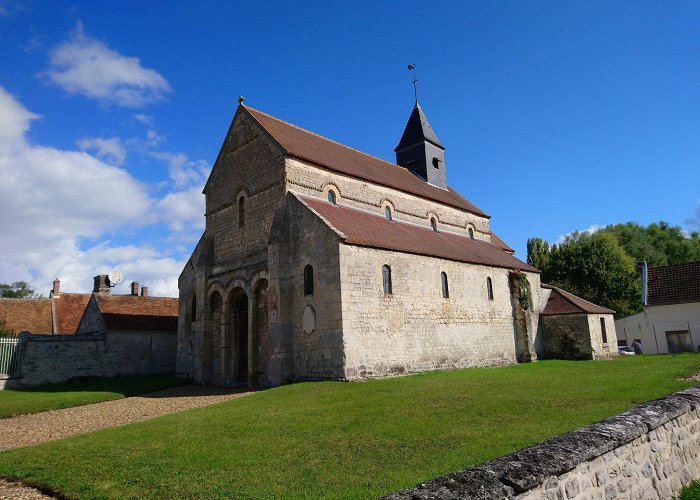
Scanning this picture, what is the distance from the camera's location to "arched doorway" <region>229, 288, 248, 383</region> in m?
20.1

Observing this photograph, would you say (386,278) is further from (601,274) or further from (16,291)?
(16,291)

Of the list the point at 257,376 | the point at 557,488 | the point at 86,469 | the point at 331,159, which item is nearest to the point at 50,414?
the point at 257,376

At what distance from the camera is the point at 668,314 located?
29750 millimetres

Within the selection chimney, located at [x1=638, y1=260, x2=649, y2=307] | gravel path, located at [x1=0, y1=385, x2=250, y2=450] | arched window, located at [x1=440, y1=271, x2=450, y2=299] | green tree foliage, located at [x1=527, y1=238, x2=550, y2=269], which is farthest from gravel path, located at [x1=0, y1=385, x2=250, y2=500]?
green tree foliage, located at [x1=527, y1=238, x2=550, y2=269]

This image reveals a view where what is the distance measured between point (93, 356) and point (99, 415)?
10293 millimetres

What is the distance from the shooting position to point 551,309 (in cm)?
2592

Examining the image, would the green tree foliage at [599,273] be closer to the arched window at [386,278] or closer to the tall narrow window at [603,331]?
the tall narrow window at [603,331]

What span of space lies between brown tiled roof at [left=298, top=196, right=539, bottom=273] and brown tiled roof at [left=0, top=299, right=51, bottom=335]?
21667 mm

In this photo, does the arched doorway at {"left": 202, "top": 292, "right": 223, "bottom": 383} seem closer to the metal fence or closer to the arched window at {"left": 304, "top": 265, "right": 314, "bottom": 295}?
the arched window at {"left": 304, "top": 265, "right": 314, "bottom": 295}

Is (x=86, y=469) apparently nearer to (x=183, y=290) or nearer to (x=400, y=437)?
A: (x=400, y=437)

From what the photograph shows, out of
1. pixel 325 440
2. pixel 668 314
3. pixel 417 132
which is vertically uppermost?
pixel 417 132

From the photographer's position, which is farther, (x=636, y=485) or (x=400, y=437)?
(x=400, y=437)

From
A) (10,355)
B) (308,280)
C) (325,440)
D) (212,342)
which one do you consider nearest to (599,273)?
(308,280)

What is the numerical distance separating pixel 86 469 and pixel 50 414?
919 cm
